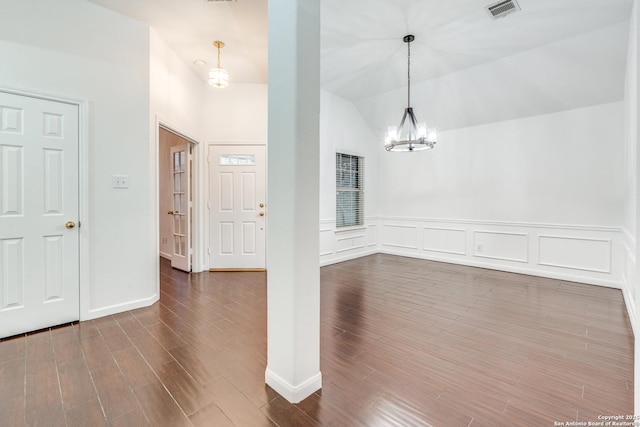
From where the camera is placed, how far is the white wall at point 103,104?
2477 millimetres

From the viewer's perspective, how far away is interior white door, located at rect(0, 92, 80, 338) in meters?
2.42

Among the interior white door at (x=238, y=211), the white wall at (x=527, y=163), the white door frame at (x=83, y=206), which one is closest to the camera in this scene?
the white door frame at (x=83, y=206)

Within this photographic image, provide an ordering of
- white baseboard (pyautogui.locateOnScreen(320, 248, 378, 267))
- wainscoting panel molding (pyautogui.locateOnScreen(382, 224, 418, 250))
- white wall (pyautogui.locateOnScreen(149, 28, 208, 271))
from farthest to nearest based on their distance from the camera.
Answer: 1. wainscoting panel molding (pyautogui.locateOnScreen(382, 224, 418, 250))
2. white baseboard (pyautogui.locateOnScreen(320, 248, 378, 267))
3. white wall (pyautogui.locateOnScreen(149, 28, 208, 271))

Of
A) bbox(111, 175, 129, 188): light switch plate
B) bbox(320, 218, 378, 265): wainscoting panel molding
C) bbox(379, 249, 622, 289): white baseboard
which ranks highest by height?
bbox(111, 175, 129, 188): light switch plate

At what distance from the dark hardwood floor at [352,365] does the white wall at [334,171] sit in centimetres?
199

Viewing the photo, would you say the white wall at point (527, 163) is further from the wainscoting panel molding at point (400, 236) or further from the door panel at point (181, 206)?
the door panel at point (181, 206)

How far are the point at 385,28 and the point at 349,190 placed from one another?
3061mm

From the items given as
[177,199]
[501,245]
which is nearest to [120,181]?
[177,199]

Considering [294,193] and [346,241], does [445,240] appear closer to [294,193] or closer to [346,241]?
[346,241]

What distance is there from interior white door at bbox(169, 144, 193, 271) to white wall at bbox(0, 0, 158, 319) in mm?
1482

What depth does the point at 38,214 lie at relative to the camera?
8.37ft

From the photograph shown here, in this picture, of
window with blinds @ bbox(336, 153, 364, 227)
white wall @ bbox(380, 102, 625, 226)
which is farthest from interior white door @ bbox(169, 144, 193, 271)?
white wall @ bbox(380, 102, 625, 226)

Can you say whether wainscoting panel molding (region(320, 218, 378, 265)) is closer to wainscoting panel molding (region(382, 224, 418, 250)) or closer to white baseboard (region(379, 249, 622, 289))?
wainscoting panel molding (region(382, 224, 418, 250))

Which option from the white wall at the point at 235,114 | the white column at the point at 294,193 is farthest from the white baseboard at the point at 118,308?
the white wall at the point at 235,114
